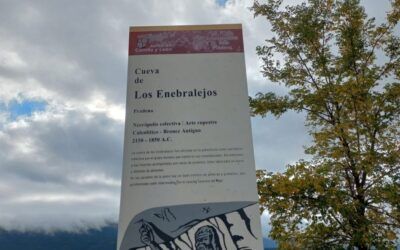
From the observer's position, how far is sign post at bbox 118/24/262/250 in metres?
3.89

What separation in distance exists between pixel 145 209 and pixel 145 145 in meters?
0.75

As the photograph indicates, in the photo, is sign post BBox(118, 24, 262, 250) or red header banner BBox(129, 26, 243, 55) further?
red header banner BBox(129, 26, 243, 55)

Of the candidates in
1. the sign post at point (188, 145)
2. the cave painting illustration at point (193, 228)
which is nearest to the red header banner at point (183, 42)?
the sign post at point (188, 145)

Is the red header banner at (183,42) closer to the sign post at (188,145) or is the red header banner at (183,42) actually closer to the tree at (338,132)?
the sign post at (188,145)

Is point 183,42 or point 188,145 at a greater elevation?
point 183,42

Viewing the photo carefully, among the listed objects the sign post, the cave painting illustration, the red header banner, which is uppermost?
the red header banner

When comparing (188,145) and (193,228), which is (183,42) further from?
(193,228)

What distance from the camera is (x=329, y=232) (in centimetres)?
702

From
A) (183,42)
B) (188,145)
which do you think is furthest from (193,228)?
(183,42)

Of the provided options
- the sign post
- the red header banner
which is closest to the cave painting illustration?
the sign post

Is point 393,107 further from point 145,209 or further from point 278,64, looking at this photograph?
point 145,209

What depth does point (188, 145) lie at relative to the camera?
163 inches

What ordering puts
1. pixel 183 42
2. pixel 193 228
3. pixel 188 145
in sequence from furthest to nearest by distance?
1. pixel 183 42
2. pixel 188 145
3. pixel 193 228

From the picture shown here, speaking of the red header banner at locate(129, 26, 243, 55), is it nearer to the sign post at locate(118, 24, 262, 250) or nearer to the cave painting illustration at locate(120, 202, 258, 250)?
the sign post at locate(118, 24, 262, 250)
